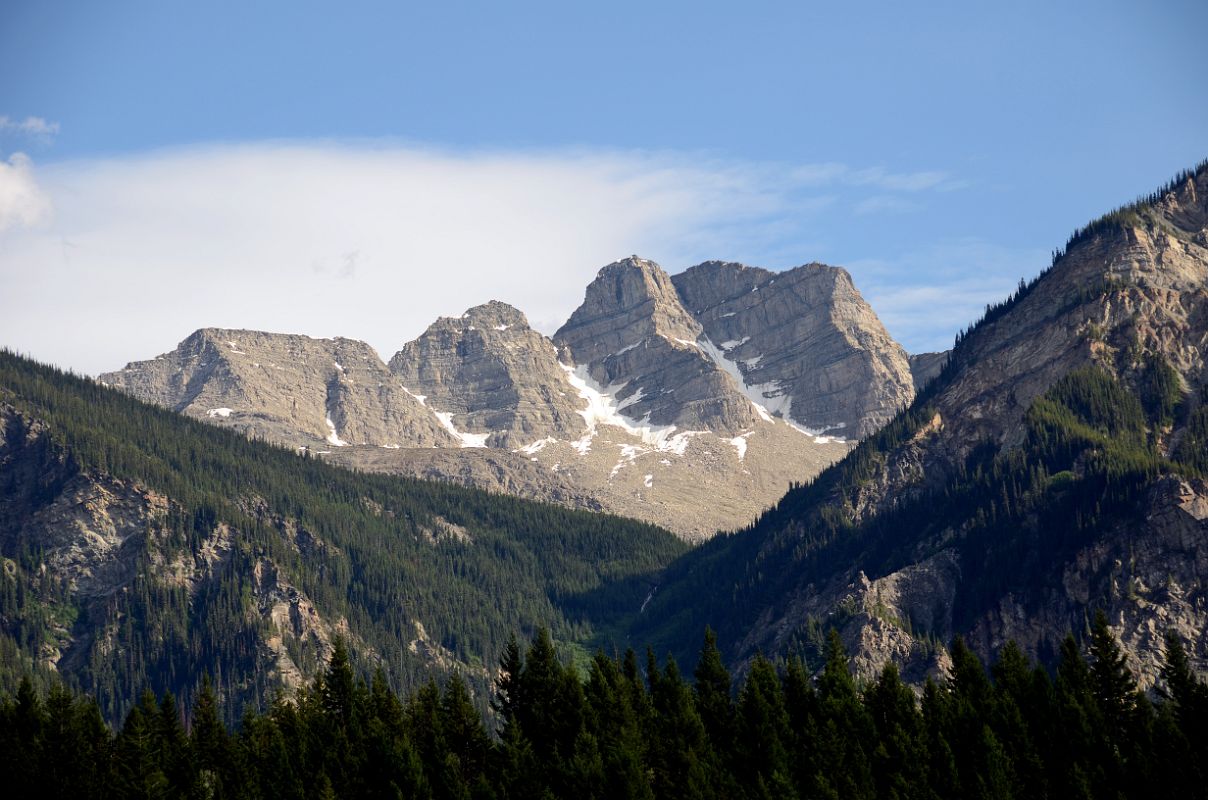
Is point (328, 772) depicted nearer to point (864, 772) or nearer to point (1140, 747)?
point (864, 772)

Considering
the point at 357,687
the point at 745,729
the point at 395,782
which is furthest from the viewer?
the point at 357,687

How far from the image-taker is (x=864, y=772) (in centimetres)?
14762

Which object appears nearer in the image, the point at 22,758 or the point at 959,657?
the point at 22,758

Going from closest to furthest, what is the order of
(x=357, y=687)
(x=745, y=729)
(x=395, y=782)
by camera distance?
(x=395, y=782) < (x=745, y=729) < (x=357, y=687)

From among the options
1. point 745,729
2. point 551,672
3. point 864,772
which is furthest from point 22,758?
point 864,772

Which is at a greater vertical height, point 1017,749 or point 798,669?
point 798,669

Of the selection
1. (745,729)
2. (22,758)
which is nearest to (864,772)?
(745,729)

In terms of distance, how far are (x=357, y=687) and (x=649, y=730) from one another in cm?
3127

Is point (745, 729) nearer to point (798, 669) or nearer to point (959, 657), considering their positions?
point (798, 669)

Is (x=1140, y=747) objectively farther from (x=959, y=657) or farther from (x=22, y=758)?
(x=22, y=758)

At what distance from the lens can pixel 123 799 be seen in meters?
146

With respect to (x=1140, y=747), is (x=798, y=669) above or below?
above

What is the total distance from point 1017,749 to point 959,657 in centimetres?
2232

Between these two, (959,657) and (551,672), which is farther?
(959,657)
